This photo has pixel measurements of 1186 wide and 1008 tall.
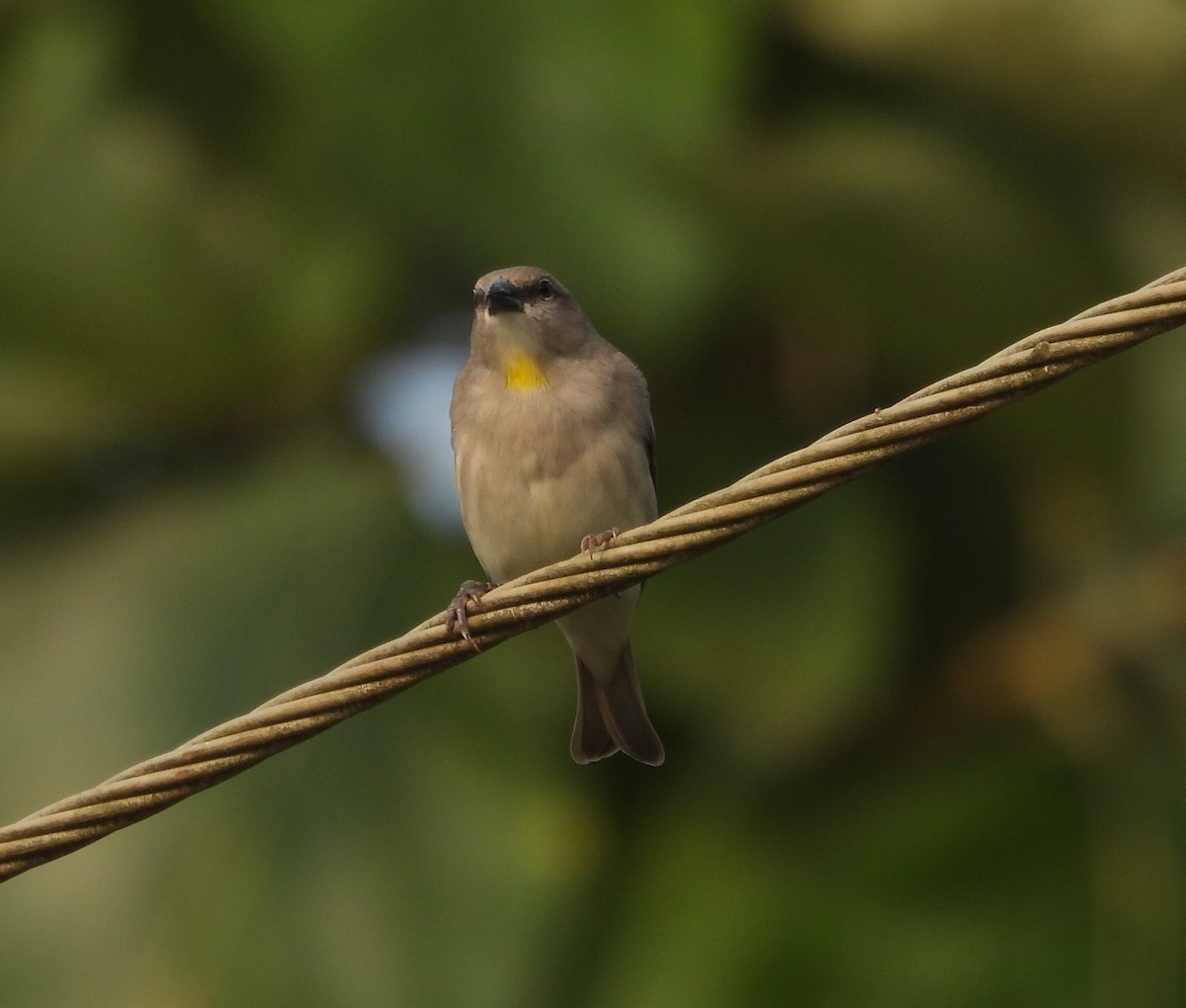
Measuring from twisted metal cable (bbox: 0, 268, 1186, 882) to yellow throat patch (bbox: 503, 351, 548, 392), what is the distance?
2094mm

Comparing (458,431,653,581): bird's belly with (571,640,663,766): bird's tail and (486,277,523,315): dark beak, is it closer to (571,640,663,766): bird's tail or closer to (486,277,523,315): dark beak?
(486,277,523,315): dark beak

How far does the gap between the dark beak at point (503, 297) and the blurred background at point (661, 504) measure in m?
1.55

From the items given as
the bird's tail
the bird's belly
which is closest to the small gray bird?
the bird's belly

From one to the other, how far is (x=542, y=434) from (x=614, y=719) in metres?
1.25

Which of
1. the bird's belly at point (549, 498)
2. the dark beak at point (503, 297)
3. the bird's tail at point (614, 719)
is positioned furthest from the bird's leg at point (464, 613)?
the bird's tail at point (614, 719)

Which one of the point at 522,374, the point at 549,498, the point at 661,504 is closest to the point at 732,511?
the point at 549,498

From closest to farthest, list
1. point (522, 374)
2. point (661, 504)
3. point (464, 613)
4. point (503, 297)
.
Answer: point (464, 613) → point (522, 374) → point (503, 297) → point (661, 504)

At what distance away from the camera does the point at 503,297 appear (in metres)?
6.13

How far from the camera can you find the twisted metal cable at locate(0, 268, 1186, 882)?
12.0 feet

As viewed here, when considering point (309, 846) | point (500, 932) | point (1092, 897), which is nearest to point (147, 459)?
point (309, 846)

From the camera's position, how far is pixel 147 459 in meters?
9.67

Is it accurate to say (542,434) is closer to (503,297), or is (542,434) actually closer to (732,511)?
(503,297)

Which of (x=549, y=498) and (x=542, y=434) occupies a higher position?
(x=542, y=434)

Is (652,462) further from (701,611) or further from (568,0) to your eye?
(568,0)
